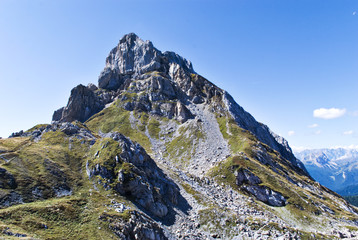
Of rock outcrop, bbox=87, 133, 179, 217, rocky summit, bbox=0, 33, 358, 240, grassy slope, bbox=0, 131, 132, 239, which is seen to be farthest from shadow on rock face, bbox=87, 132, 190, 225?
grassy slope, bbox=0, 131, 132, 239

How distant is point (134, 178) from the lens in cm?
6269

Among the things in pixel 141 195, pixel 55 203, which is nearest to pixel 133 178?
pixel 141 195

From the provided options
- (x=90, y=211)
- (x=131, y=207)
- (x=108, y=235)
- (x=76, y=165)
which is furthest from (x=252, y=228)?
(x=76, y=165)

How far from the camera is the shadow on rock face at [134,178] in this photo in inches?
2307

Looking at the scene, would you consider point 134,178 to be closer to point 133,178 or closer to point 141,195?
point 133,178

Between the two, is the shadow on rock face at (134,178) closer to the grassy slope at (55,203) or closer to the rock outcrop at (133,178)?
the rock outcrop at (133,178)

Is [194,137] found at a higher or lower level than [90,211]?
higher

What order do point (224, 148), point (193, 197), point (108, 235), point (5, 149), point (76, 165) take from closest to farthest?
1. point (108, 235)
2. point (5, 149)
3. point (76, 165)
4. point (193, 197)
5. point (224, 148)

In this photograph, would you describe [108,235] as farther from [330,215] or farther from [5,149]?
[330,215]

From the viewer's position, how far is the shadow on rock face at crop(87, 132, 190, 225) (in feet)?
192

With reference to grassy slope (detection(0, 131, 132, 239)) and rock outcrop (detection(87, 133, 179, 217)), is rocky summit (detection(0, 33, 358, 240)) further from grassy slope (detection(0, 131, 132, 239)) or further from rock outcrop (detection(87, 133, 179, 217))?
rock outcrop (detection(87, 133, 179, 217))

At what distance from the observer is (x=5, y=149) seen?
202 ft

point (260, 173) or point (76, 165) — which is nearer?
point (76, 165)

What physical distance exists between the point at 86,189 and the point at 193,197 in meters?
37.1
